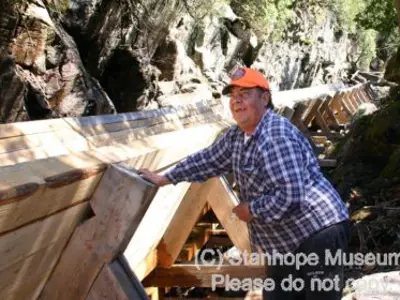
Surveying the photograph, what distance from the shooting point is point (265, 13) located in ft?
67.3

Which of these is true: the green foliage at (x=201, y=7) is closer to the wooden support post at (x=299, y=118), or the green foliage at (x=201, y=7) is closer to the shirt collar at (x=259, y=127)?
the wooden support post at (x=299, y=118)

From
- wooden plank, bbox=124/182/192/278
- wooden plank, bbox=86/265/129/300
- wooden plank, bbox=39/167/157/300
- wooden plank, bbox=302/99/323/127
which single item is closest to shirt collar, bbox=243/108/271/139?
wooden plank, bbox=39/167/157/300

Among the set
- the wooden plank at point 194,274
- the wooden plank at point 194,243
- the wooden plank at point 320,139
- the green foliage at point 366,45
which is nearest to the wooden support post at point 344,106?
the wooden plank at point 320,139

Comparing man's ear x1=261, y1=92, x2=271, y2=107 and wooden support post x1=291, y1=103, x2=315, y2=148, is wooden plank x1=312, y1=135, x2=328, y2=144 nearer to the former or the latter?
wooden support post x1=291, y1=103, x2=315, y2=148

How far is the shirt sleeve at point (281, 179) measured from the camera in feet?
Answer: 8.34

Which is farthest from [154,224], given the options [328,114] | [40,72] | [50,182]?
[328,114]

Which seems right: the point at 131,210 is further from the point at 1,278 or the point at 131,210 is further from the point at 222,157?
the point at 222,157

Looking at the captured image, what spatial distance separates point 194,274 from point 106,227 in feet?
8.53

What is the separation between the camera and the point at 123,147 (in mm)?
2752

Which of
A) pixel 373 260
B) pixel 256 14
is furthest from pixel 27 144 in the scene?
pixel 256 14

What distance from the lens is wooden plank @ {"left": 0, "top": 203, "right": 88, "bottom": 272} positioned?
1.71 m

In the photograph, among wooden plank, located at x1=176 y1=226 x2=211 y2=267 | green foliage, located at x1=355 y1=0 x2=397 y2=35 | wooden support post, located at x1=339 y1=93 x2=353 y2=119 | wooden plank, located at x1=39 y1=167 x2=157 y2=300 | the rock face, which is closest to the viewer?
wooden plank, located at x1=39 y1=167 x2=157 y2=300

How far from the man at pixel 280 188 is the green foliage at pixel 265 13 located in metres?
18.0

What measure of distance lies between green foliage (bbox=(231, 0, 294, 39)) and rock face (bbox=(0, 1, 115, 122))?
10167 mm
